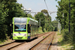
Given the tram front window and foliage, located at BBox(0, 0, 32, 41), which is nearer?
foliage, located at BBox(0, 0, 32, 41)

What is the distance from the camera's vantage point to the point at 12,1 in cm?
2917

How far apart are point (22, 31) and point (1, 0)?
23.0 ft

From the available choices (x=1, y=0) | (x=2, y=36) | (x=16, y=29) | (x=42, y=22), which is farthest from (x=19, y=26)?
(x=42, y=22)

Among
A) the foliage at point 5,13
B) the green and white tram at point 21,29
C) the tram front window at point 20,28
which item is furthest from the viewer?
the tram front window at point 20,28

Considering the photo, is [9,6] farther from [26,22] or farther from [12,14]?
[26,22]

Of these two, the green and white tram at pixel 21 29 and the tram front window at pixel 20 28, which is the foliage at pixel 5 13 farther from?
the tram front window at pixel 20 28

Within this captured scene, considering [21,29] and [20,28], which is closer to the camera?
[21,29]

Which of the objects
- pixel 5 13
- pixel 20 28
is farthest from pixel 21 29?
pixel 5 13

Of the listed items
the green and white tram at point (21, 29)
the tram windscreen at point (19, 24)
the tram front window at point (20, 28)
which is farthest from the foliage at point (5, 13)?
the tram front window at point (20, 28)

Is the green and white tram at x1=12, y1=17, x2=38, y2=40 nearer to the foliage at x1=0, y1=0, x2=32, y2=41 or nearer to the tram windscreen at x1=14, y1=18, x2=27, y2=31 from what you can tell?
the tram windscreen at x1=14, y1=18, x2=27, y2=31

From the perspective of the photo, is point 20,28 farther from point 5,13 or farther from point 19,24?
point 5,13

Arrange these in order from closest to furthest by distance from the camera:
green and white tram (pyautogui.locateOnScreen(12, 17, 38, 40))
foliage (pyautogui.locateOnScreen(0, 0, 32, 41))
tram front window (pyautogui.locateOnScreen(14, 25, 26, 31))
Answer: foliage (pyautogui.locateOnScreen(0, 0, 32, 41)) < green and white tram (pyautogui.locateOnScreen(12, 17, 38, 40)) < tram front window (pyautogui.locateOnScreen(14, 25, 26, 31))

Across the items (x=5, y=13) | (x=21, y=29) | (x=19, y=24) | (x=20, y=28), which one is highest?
(x=5, y=13)

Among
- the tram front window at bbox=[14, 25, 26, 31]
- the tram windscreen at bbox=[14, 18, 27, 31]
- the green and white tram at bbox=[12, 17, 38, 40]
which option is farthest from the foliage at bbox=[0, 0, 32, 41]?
the tram front window at bbox=[14, 25, 26, 31]
